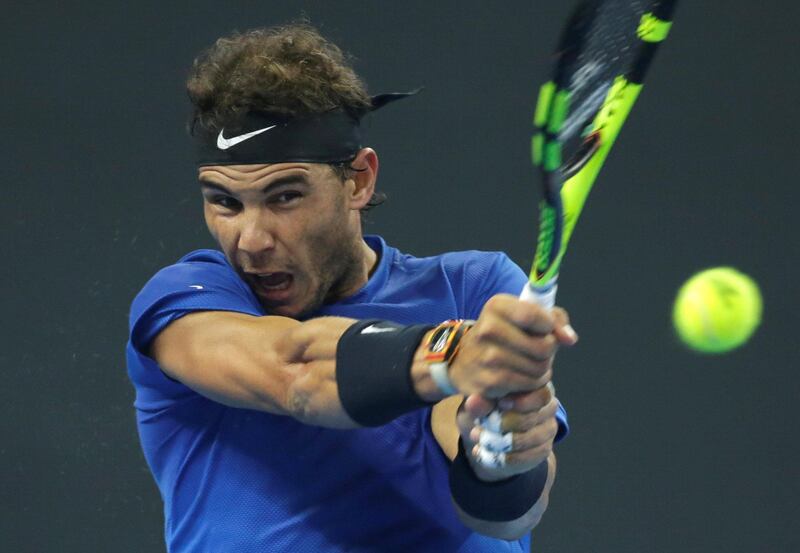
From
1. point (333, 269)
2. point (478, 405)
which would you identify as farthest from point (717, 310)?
point (478, 405)

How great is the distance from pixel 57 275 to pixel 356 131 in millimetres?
1391

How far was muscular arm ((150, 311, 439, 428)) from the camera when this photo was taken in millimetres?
1489

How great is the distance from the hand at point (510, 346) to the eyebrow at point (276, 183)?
635mm

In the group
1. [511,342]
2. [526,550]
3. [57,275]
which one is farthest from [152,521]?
[511,342]

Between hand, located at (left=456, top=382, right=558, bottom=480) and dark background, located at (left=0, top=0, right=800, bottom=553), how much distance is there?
184 centimetres

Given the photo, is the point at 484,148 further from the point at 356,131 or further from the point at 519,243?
the point at 356,131

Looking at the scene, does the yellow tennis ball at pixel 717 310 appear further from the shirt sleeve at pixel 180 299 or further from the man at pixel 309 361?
the shirt sleeve at pixel 180 299

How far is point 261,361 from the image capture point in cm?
156

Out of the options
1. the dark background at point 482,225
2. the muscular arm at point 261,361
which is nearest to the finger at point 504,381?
the muscular arm at point 261,361

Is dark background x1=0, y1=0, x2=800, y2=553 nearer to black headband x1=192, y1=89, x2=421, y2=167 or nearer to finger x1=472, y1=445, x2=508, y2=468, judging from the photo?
black headband x1=192, y1=89, x2=421, y2=167

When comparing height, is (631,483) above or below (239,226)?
below

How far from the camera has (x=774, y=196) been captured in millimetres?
3377

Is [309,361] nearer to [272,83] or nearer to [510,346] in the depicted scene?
[510,346]

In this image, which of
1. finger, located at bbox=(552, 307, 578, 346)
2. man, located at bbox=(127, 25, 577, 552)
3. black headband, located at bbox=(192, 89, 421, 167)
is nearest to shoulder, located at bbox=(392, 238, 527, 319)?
man, located at bbox=(127, 25, 577, 552)
